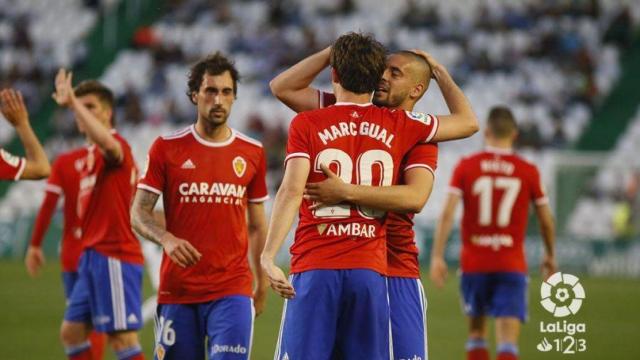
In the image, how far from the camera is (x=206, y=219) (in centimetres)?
668

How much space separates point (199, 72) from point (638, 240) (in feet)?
54.4

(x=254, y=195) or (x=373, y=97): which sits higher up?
(x=373, y=97)

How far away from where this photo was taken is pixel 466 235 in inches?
392

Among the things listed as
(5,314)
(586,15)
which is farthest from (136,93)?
(5,314)

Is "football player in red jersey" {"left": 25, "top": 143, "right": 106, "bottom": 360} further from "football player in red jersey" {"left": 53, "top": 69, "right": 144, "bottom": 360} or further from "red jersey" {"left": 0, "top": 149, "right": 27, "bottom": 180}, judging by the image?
"red jersey" {"left": 0, "top": 149, "right": 27, "bottom": 180}

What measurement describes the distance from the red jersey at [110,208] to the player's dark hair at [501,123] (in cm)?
332

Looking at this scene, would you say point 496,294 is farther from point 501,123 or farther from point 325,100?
point 325,100

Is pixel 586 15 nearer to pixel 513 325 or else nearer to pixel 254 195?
pixel 513 325

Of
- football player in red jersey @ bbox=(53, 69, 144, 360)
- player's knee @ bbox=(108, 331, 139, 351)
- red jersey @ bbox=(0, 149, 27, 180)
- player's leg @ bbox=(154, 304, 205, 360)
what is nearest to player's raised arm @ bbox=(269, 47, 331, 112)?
player's leg @ bbox=(154, 304, 205, 360)

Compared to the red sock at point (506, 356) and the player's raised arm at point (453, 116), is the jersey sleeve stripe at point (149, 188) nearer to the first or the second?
the player's raised arm at point (453, 116)

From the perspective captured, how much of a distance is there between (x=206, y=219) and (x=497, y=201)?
149 inches

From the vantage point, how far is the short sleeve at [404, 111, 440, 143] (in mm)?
5562

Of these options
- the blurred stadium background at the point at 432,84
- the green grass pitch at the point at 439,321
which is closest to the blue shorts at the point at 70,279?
the green grass pitch at the point at 439,321

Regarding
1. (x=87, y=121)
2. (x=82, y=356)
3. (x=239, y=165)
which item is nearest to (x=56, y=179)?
(x=82, y=356)
